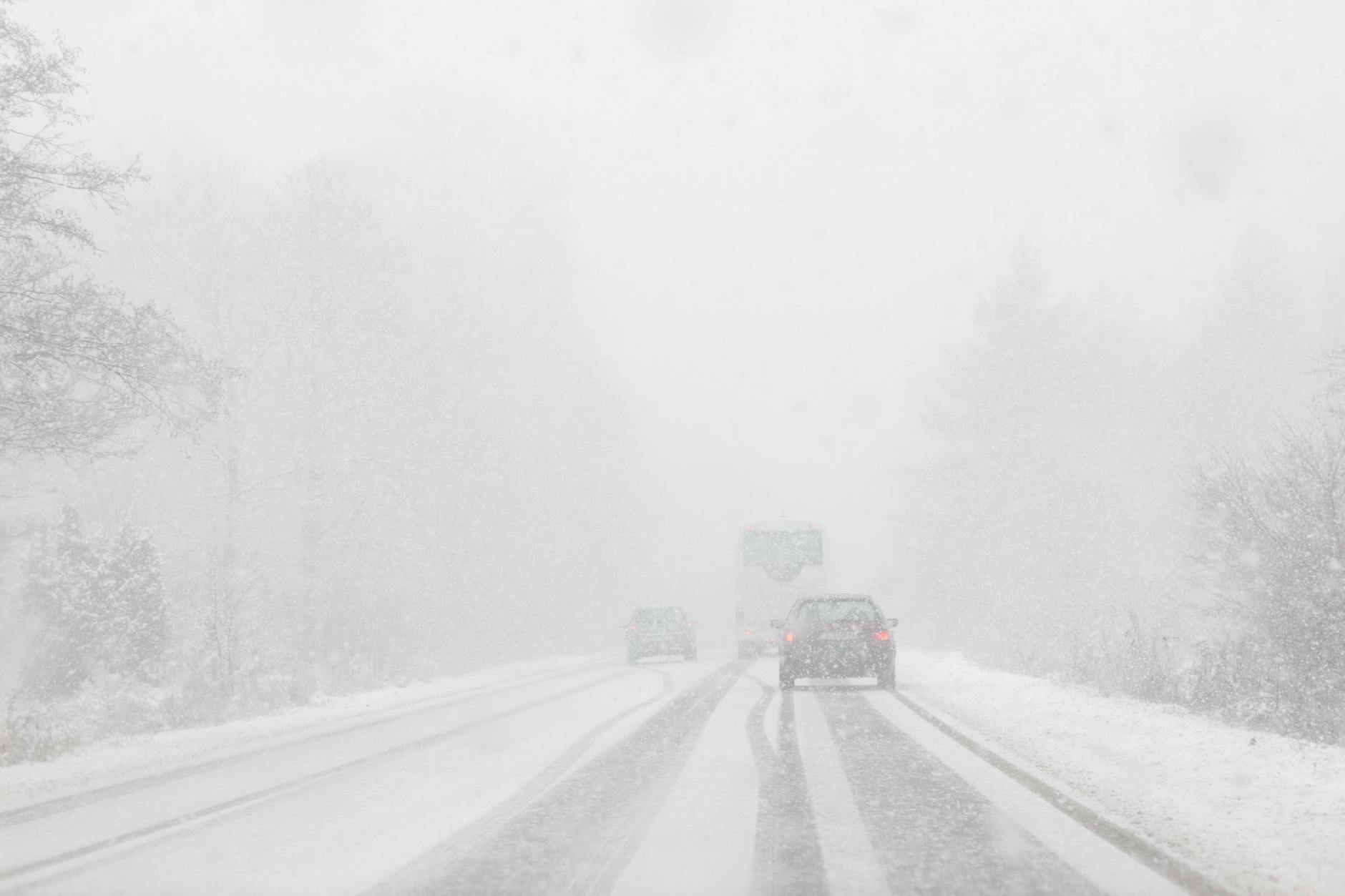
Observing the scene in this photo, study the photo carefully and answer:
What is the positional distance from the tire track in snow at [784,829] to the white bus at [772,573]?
23.3m

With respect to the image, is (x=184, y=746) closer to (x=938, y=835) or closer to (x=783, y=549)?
(x=938, y=835)

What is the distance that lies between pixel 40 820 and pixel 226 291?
1953 centimetres

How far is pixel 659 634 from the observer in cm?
3041

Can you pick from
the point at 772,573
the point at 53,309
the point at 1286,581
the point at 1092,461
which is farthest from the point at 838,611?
the point at 1092,461

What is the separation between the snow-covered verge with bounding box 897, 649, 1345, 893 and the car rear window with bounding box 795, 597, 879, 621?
15.3 ft

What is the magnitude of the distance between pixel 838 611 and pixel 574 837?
12856 millimetres

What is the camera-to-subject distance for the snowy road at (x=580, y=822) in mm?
5531

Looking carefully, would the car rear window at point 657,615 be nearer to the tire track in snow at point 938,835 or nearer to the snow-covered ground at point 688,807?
the snow-covered ground at point 688,807


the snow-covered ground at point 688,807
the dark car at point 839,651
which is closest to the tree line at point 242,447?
the snow-covered ground at point 688,807

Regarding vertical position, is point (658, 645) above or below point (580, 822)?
below

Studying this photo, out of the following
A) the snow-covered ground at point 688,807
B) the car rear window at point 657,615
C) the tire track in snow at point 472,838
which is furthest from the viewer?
the car rear window at point 657,615

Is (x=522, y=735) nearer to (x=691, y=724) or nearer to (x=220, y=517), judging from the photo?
(x=691, y=724)

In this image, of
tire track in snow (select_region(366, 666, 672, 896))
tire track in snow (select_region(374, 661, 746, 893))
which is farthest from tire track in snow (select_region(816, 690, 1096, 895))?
tire track in snow (select_region(366, 666, 672, 896))

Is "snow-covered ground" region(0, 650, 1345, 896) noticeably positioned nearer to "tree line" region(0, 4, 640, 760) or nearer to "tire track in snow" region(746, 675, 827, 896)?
"tire track in snow" region(746, 675, 827, 896)
